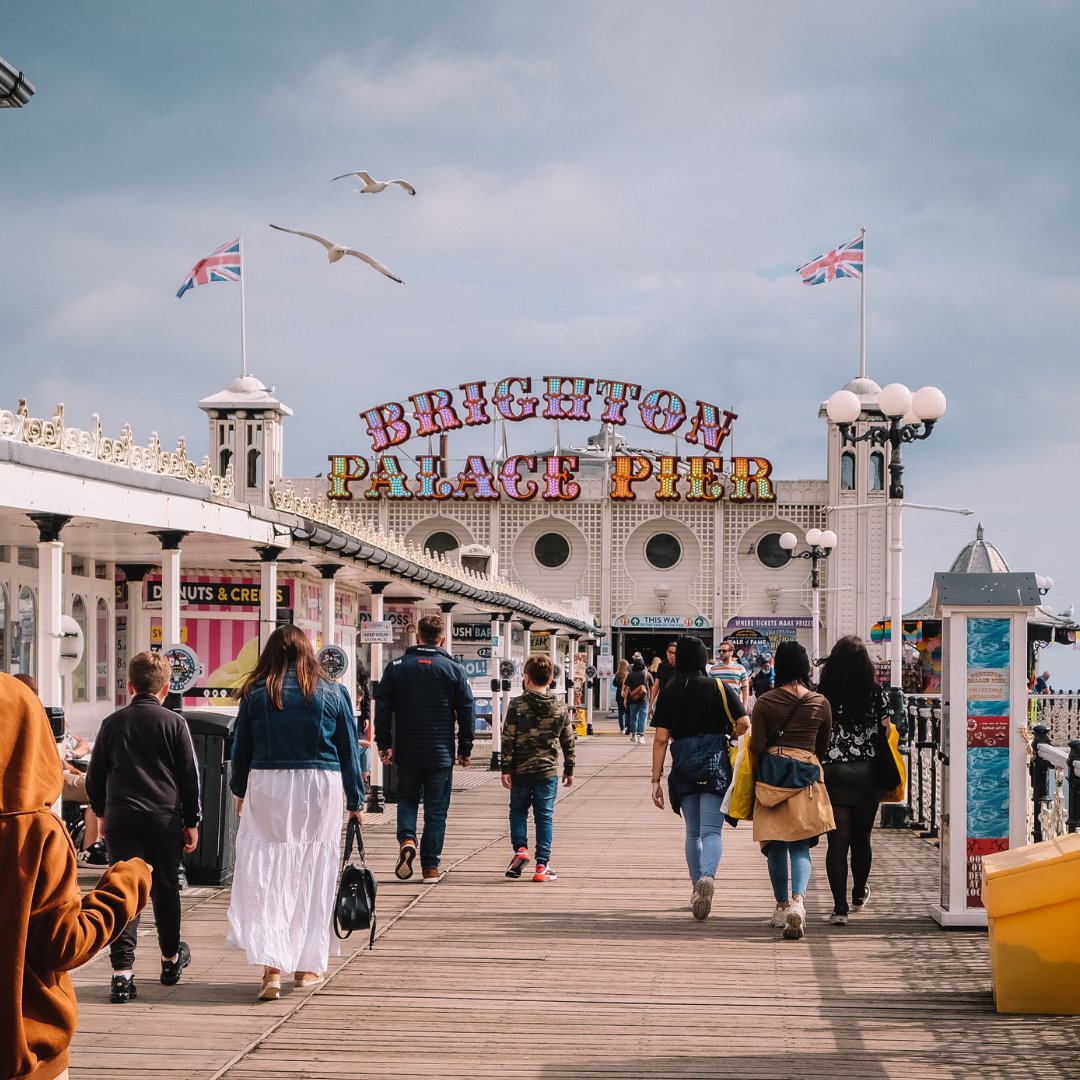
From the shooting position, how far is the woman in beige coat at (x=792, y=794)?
8680mm

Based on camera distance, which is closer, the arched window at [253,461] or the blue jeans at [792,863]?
the blue jeans at [792,863]

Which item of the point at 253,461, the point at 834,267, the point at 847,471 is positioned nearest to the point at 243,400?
the point at 253,461

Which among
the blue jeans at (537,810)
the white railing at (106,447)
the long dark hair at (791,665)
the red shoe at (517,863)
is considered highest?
the white railing at (106,447)

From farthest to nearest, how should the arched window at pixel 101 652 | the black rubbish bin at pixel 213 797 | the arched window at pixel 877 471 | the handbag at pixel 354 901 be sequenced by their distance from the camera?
the arched window at pixel 877 471 < the arched window at pixel 101 652 < the black rubbish bin at pixel 213 797 < the handbag at pixel 354 901

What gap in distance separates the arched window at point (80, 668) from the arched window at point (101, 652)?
0.98ft

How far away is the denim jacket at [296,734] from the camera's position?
7.08m

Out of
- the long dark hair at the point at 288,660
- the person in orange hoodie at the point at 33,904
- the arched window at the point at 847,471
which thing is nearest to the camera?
the person in orange hoodie at the point at 33,904

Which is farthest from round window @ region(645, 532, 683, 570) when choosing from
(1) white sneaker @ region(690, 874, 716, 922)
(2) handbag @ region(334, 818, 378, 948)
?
(2) handbag @ region(334, 818, 378, 948)

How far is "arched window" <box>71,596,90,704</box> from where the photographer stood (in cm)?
1546

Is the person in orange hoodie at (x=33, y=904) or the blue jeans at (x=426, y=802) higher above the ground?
the person in orange hoodie at (x=33, y=904)

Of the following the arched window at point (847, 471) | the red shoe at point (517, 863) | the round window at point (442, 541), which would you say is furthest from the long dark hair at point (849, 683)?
the round window at point (442, 541)

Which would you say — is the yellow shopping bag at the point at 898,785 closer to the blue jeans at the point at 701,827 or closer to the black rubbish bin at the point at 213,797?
the blue jeans at the point at 701,827

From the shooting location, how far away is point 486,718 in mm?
27641

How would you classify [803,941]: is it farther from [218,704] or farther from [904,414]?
[904,414]
